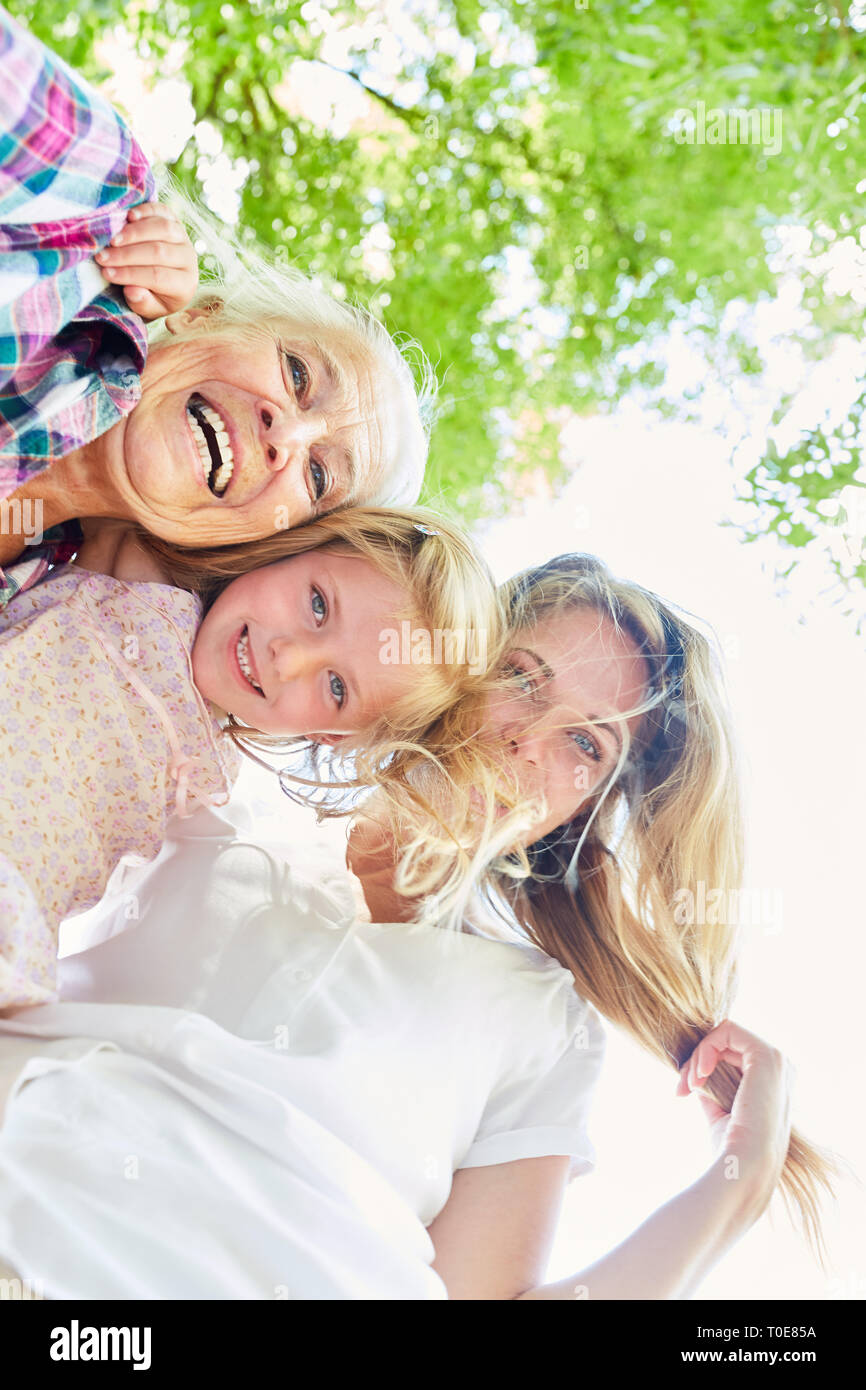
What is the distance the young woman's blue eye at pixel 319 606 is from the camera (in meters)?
1.39

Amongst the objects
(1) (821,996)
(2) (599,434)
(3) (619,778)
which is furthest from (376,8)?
(1) (821,996)

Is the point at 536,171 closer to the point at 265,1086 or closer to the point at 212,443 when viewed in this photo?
the point at 212,443

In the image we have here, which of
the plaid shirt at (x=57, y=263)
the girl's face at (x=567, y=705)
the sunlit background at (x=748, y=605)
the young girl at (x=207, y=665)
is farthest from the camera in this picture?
the sunlit background at (x=748, y=605)

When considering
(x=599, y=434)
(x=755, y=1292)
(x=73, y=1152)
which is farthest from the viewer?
(x=599, y=434)

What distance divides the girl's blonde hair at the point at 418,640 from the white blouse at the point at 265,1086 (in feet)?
0.50

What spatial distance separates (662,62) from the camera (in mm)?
1772

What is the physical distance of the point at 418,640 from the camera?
55.7 inches

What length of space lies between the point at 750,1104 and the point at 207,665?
2.85 feet

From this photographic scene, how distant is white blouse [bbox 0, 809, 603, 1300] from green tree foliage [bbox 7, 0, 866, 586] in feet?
3.24

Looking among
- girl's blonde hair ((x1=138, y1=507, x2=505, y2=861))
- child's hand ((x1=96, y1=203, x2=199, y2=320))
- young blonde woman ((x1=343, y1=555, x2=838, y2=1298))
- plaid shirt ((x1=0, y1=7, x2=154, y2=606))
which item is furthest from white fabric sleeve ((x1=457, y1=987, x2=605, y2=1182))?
child's hand ((x1=96, y1=203, x2=199, y2=320))

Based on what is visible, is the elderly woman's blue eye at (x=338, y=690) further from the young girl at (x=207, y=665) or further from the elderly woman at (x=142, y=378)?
the elderly woman at (x=142, y=378)

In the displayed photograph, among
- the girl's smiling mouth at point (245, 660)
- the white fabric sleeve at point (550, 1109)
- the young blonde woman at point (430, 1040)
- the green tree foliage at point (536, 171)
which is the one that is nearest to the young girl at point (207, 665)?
the girl's smiling mouth at point (245, 660)

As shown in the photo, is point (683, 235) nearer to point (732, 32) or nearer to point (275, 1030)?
point (732, 32)

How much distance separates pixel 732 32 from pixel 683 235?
0.56m
